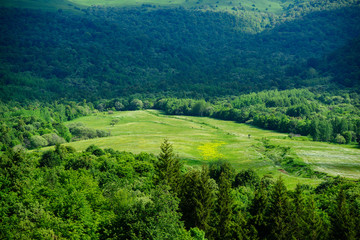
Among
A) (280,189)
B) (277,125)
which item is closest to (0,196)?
(280,189)

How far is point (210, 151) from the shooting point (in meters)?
129

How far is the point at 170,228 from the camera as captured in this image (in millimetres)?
40812

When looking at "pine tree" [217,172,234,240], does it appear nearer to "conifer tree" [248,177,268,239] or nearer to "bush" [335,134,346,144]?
"conifer tree" [248,177,268,239]

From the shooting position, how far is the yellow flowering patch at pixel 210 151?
397ft

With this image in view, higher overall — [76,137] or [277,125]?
[277,125]

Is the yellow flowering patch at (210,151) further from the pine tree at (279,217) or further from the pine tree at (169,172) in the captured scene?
the pine tree at (279,217)

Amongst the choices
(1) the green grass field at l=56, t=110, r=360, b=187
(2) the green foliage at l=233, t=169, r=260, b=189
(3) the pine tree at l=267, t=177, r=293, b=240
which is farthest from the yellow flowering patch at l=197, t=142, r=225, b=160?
(3) the pine tree at l=267, t=177, r=293, b=240

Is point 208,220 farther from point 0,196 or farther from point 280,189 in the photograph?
point 0,196

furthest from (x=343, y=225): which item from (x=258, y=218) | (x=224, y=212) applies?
(x=224, y=212)

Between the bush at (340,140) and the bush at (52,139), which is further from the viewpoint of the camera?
the bush at (52,139)

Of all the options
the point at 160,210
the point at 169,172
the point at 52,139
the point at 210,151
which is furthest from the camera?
the point at 52,139

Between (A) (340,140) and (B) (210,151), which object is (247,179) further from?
(A) (340,140)

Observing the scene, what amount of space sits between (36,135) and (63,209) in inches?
5254

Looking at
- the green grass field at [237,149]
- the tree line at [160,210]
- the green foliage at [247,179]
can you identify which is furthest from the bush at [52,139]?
the green foliage at [247,179]
